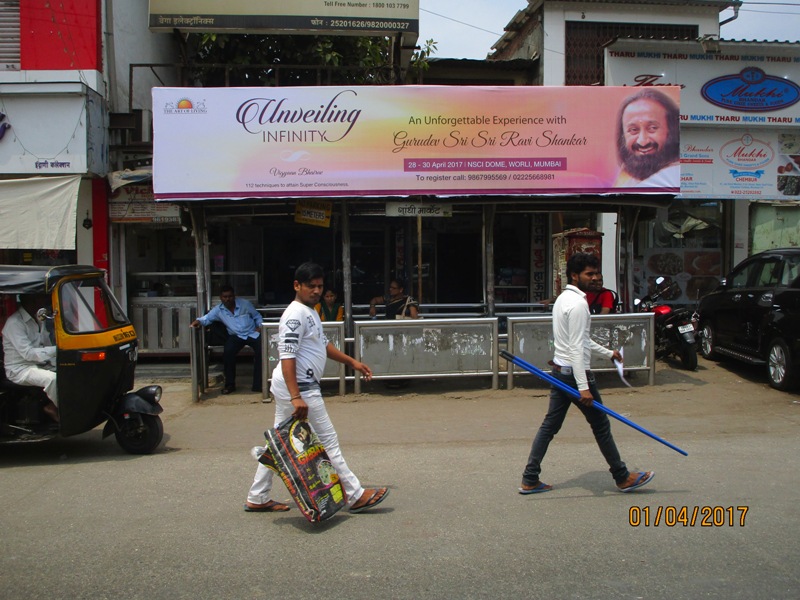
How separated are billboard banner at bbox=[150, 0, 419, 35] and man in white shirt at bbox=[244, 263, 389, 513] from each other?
25.5 feet

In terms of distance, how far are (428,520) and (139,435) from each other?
3264 mm

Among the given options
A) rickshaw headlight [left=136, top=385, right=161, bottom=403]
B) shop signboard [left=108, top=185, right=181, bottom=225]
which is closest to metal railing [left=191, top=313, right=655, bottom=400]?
rickshaw headlight [left=136, top=385, right=161, bottom=403]

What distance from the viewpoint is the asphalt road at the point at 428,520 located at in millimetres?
3852

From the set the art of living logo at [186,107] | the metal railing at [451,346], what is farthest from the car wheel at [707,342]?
the art of living logo at [186,107]

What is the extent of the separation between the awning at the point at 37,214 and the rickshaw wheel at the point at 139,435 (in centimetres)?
477

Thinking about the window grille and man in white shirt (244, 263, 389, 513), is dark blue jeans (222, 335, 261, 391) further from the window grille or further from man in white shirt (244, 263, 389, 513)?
the window grille

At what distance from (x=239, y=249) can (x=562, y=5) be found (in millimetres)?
7599

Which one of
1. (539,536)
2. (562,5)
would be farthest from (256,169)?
(562,5)

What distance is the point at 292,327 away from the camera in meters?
4.72

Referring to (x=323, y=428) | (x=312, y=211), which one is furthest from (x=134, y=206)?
(x=323, y=428)

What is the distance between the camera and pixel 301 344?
4.78 metres

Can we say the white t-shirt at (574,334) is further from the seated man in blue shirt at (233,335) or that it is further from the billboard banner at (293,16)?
the billboard banner at (293,16)

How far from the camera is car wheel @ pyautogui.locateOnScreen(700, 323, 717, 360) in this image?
10930 mm

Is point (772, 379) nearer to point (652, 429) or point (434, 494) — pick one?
point (652, 429)
